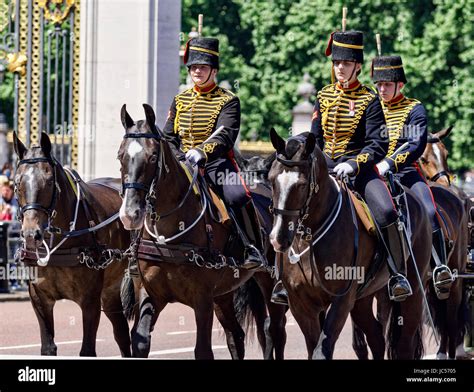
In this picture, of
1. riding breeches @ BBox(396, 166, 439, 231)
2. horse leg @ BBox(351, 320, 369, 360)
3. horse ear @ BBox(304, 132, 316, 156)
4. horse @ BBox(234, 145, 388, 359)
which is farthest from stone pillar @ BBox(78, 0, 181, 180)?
horse ear @ BBox(304, 132, 316, 156)

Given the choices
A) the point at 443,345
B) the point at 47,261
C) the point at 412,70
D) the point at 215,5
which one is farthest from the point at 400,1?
the point at 47,261

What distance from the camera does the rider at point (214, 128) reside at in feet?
37.7

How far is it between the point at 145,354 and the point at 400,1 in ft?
100

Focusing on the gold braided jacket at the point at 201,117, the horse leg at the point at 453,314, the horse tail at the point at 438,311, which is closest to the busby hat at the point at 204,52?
the gold braided jacket at the point at 201,117

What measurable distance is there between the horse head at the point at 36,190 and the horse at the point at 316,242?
182 centimetres

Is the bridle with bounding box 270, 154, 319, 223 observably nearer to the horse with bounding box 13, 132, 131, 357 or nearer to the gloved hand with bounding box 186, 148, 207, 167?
the gloved hand with bounding box 186, 148, 207, 167

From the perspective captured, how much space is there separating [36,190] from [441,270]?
3687mm

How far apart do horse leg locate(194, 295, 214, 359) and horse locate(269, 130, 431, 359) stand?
69 cm

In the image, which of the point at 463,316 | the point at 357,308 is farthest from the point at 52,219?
the point at 463,316

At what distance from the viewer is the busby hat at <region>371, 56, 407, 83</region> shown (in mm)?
12305

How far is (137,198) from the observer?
33.2 feet

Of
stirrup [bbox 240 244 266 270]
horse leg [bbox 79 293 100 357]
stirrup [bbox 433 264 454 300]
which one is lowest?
horse leg [bbox 79 293 100 357]

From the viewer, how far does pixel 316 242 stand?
10125mm

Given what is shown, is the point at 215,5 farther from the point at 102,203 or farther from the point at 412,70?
the point at 102,203
